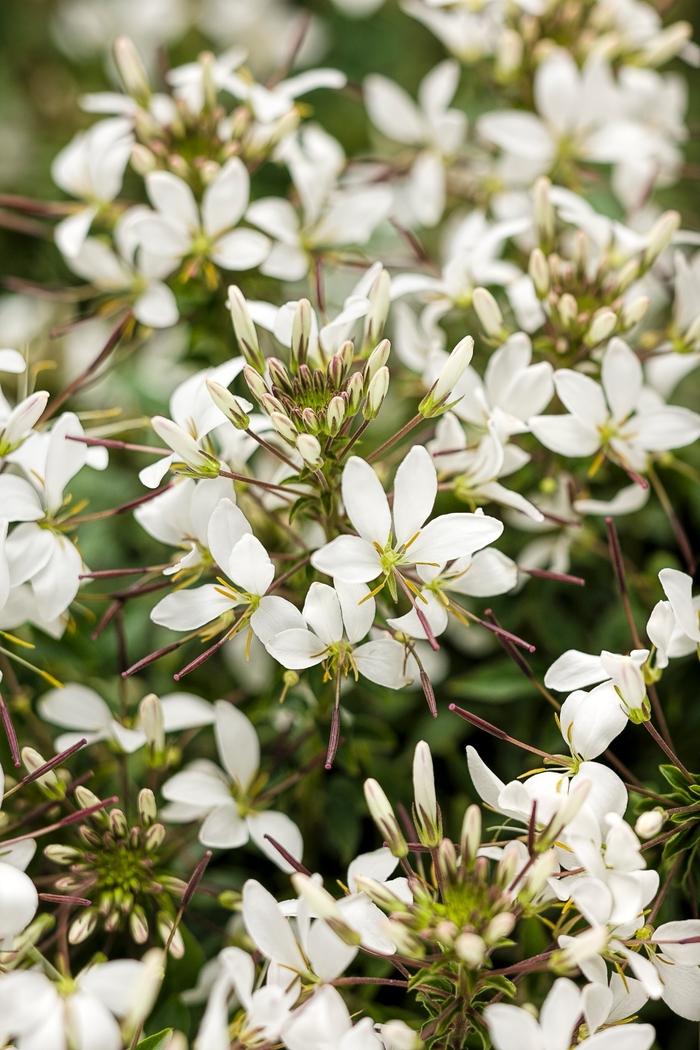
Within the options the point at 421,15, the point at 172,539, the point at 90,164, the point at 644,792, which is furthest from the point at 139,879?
the point at 421,15

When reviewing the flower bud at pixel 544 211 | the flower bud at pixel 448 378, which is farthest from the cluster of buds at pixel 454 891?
the flower bud at pixel 544 211

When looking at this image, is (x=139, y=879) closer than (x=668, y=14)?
Yes

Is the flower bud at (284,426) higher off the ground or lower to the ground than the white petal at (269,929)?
higher

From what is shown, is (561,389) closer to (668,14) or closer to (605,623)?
(605,623)

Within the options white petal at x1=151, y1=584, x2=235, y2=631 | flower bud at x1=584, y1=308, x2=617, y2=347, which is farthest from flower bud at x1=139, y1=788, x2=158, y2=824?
flower bud at x1=584, y1=308, x2=617, y2=347

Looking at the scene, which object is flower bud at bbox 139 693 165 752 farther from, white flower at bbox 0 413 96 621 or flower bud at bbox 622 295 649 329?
flower bud at bbox 622 295 649 329

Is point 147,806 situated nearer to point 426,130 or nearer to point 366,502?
point 366,502

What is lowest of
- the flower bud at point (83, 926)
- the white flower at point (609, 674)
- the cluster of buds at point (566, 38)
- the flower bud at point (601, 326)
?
the flower bud at point (83, 926)

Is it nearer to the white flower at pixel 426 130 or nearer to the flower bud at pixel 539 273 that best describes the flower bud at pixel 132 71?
the white flower at pixel 426 130
